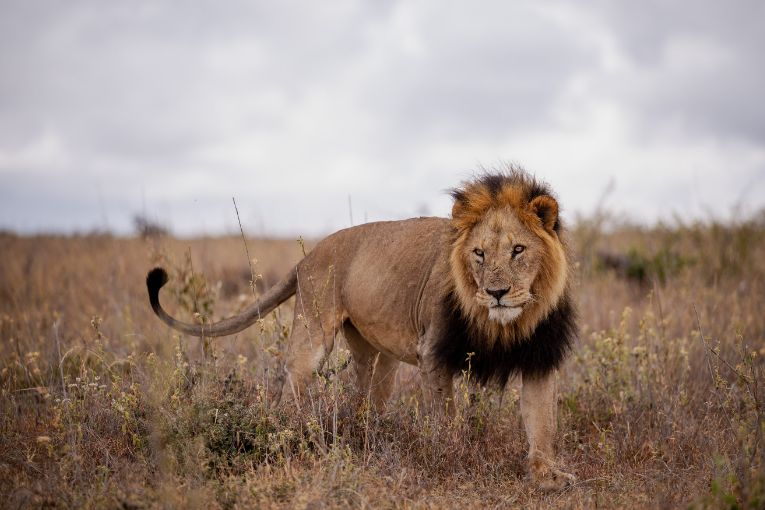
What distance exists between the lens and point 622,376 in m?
5.55

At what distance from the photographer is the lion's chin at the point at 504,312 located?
3840 millimetres

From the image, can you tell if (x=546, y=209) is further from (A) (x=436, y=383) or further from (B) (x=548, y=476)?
(B) (x=548, y=476)

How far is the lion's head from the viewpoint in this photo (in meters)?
3.85

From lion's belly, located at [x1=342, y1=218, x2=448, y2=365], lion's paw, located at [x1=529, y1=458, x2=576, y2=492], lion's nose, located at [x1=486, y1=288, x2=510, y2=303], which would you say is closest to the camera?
lion's nose, located at [x1=486, y1=288, x2=510, y2=303]

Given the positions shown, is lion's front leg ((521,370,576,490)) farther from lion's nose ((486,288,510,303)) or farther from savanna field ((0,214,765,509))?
lion's nose ((486,288,510,303))

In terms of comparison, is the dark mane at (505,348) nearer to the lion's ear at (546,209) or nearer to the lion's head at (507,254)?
the lion's head at (507,254)

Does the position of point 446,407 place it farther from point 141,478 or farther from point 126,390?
point 126,390

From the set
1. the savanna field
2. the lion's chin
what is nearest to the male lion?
the lion's chin

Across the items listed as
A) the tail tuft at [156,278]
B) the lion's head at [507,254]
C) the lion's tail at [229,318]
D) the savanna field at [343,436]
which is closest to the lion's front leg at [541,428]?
the savanna field at [343,436]

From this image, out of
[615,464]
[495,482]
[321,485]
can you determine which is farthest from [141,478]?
[615,464]

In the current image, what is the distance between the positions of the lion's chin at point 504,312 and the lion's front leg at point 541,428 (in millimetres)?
523

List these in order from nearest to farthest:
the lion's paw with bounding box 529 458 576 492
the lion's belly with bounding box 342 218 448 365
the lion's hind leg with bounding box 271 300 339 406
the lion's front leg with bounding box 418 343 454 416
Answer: the lion's paw with bounding box 529 458 576 492
the lion's front leg with bounding box 418 343 454 416
the lion's belly with bounding box 342 218 448 365
the lion's hind leg with bounding box 271 300 339 406

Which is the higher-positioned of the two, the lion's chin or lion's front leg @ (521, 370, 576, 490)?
the lion's chin

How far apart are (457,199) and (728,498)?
6.47ft
